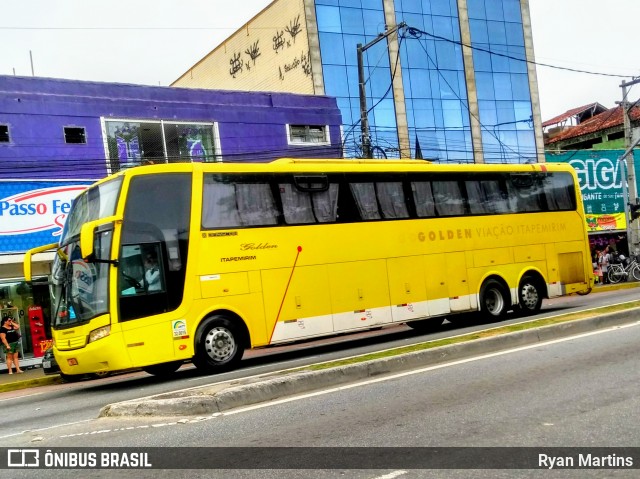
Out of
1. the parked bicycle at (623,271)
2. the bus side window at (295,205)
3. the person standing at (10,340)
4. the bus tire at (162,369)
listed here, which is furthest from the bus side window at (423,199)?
the parked bicycle at (623,271)

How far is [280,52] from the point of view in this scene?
39.1 m

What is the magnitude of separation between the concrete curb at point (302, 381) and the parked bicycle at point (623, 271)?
Answer: 21547 mm

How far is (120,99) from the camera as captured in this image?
22.5 metres

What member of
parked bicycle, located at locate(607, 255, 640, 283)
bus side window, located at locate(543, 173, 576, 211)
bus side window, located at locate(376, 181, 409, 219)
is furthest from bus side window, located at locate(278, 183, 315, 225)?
parked bicycle, located at locate(607, 255, 640, 283)

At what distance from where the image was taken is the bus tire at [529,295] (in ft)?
60.0

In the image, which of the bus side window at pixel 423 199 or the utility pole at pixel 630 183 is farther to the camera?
the utility pole at pixel 630 183

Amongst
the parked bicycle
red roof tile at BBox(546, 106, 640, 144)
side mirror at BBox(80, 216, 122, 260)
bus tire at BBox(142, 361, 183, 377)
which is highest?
red roof tile at BBox(546, 106, 640, 144)

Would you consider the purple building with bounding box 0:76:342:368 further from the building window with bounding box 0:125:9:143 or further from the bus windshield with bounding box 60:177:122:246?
the bus windshield with bounding box 60:177:122:246

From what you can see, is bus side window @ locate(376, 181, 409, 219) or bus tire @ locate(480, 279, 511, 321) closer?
bus side window @ locate(376, 181, 409, 219)

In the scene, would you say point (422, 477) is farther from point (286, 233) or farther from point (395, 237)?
point (395, 237)

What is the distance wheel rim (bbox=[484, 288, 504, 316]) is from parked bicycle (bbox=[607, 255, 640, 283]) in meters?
16.1

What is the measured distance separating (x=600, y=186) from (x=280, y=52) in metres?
19.0

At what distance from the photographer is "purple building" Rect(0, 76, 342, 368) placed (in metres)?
20.0

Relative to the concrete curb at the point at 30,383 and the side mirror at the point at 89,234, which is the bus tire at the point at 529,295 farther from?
the concrete curb at the point at 30,383
